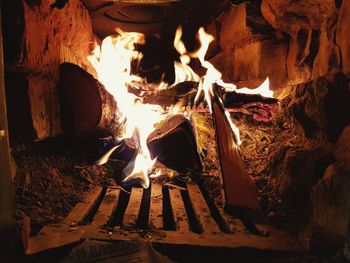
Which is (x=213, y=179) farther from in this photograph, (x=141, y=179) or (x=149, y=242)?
(x=149, y=242)

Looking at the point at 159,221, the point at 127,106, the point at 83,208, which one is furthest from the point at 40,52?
the point at 159,221

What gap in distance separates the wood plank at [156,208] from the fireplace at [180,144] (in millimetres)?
22

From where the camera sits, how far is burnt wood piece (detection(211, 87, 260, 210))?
2.98 metres

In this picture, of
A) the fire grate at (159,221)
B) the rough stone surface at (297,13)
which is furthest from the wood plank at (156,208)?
the rough stone surface at (297,13)

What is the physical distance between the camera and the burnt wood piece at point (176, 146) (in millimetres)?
4102

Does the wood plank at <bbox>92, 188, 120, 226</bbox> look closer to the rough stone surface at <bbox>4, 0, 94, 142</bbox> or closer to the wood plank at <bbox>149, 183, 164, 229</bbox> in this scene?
the wood plank at <bbox>149, 183, 164, 229</bbox>

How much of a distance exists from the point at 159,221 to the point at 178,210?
313 millimetres

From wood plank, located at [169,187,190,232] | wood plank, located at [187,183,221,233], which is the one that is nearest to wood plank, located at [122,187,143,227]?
wood plank, located at [169,187,190,232]

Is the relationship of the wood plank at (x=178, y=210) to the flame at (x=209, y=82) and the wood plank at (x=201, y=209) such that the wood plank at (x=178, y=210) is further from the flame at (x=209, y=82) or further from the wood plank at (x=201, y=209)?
the flame at (x=209, y=82)

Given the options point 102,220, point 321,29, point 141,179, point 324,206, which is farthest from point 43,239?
point 321,29

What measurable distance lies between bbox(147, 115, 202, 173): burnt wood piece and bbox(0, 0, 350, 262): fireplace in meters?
0.01

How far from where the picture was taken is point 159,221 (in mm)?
2695

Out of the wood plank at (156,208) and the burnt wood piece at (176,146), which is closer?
the wood plank at (156,208)

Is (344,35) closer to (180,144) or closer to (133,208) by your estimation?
(180,144)
